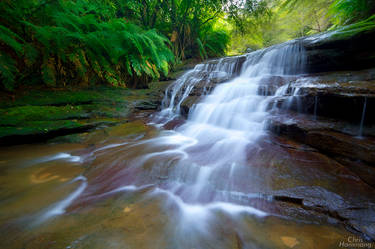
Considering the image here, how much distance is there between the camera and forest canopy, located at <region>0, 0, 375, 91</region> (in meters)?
3.42

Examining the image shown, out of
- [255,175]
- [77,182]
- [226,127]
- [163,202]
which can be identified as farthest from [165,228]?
[226,127]

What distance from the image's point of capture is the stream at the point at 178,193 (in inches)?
39.9

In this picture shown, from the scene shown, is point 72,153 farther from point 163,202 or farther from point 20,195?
point 163,202

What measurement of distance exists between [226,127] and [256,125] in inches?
26.1

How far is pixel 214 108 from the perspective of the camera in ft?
12.4

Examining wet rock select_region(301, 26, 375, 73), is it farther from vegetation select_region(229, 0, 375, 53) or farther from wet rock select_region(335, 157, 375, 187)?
wet rock select_region(335, 157, 375, 187)

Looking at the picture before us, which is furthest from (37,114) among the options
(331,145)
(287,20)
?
(287,20)

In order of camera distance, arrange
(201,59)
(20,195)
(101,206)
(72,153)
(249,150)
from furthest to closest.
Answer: (201,59) < (72,153) < (249,150) < (20,195) < (101,206)

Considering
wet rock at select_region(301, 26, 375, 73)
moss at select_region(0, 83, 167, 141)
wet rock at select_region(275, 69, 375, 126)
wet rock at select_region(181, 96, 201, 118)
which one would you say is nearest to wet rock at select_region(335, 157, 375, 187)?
wet rock at select_region(275, 69, 375, 126)

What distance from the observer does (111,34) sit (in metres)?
4.36

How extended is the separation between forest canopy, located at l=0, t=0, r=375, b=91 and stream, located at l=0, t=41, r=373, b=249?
2537 millimetres

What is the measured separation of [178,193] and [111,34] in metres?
4.88

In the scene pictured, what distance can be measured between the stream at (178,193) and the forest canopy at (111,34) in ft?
8.32

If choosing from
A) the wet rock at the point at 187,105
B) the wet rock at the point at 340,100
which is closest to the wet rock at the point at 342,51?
the wet rock at the point at 340,100
